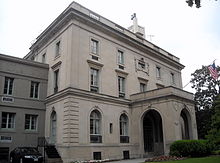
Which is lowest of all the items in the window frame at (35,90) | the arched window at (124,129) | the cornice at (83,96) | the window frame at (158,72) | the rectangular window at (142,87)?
the arched window at (124,129)

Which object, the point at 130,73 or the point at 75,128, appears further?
the point at 130,73

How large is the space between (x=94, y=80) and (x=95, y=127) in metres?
4.64

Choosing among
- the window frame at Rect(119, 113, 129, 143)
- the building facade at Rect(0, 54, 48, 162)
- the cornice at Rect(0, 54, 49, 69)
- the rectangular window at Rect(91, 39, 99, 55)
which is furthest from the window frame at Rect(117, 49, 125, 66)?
the building facade at Rect(0, 54, 48, 162)

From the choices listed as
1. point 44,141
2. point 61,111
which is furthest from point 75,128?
point 44,141

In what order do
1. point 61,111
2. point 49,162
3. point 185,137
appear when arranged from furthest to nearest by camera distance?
point 185,137 → point 61,111 → point 49,162

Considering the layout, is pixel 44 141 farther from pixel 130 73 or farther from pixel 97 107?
pixel 130 73

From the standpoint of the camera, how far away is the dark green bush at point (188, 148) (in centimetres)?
1995

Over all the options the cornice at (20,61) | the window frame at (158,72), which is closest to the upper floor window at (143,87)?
the window frame at (158,72)

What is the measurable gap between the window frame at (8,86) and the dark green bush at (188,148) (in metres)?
16.2

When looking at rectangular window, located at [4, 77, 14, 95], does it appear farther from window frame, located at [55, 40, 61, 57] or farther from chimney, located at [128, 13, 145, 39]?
chimney, located at [128, 13, 145, 39]

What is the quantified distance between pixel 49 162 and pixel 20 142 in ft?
16.3

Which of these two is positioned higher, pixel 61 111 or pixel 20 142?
pixel 61 111

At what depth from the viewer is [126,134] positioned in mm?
25594

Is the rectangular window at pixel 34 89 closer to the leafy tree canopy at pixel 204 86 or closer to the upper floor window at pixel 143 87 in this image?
the upper floor window at pixel 143 87
